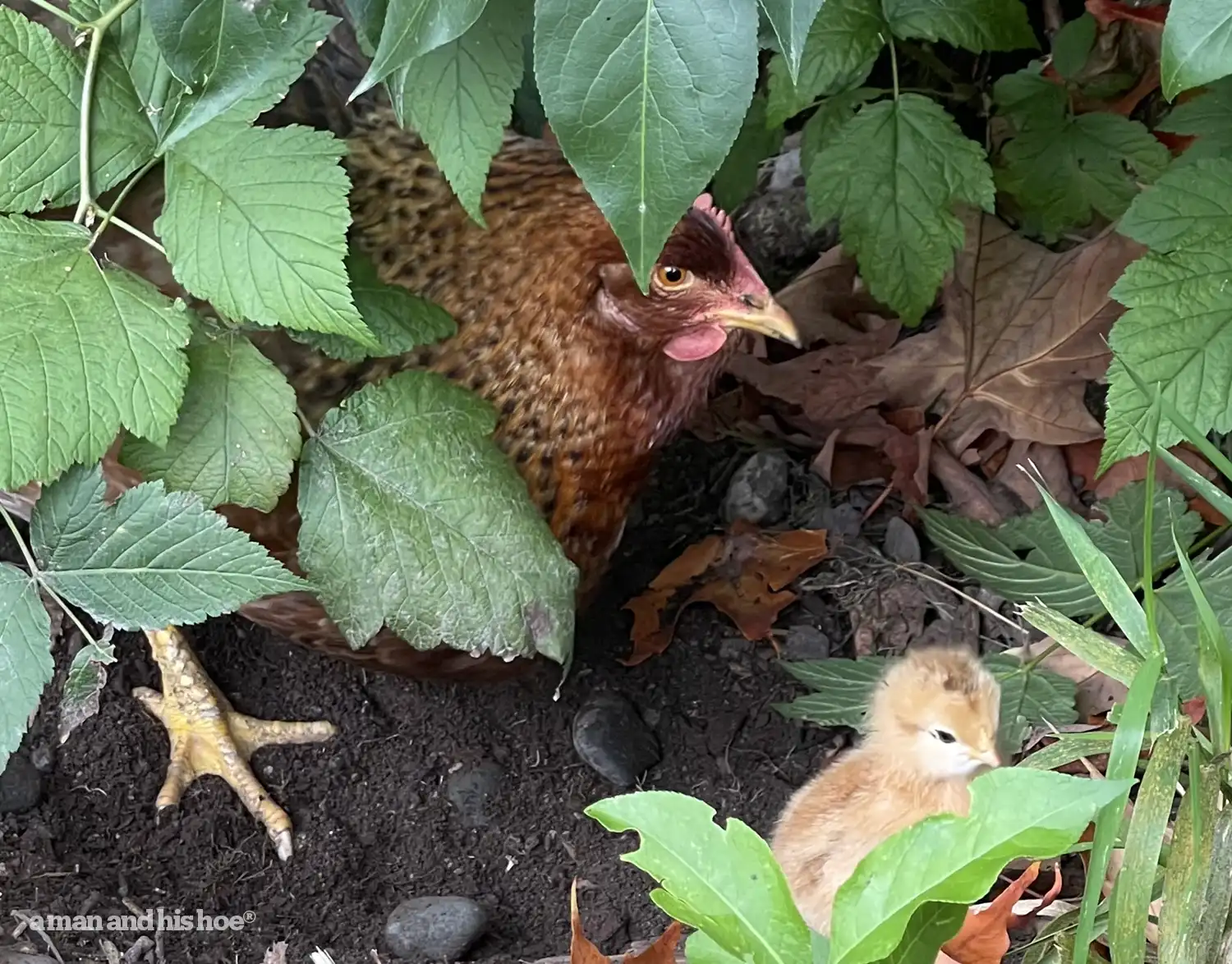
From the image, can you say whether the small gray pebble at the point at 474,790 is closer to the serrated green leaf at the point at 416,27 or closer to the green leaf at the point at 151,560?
the green leaf at the point at 151,560

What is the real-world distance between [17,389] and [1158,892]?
0.98m

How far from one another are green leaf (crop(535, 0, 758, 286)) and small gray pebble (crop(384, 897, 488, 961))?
3.04ft

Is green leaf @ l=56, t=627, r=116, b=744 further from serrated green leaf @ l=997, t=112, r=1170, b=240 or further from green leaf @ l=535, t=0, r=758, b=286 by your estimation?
serrated green leaf @ l=997, t=112, r=1170, b=240

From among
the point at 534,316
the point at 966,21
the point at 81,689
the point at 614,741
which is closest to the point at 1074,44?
the point at 966,21

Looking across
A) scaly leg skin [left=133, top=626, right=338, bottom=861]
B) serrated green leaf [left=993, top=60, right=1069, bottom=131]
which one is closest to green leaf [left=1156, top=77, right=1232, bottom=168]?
serrated green leaf [left=993, top=60, right=1069, bottom=131]

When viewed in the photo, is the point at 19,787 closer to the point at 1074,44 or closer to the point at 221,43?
the point at 221,43

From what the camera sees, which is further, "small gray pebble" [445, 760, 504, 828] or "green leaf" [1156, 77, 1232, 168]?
"small gray pebble" [445, 760, 504, 828]

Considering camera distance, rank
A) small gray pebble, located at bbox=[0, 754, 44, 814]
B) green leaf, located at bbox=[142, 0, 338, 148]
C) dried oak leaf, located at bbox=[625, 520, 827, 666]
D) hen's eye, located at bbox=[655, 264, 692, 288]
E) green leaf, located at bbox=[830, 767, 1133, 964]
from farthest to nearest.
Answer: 1. dried oak leaf, located at bbox=[625, 520, 827, 666]
2. small gray pebble, located at bbox=[0, 754, 44, 814]
3. hen's eye, located at bbox=[655, 264, 692, 288]
4. green leaf, located at bbox=[142, 0, 338, 148]
5. green leaf, located at bbox=[830, 767, 1133, 964]

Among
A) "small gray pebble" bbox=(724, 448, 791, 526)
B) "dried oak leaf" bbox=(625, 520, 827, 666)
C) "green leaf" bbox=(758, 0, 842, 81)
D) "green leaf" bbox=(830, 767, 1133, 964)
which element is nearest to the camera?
"green leaf" bbox=(830, 767, 1133, 964)

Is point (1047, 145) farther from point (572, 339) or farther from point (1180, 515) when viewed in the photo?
point (572, 339)

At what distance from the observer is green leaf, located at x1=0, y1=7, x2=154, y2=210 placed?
101 cm

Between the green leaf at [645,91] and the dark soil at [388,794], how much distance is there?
0.94 metres

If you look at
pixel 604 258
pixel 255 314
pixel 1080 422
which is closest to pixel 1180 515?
pixel 1080 422

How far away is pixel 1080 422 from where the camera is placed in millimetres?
1774
